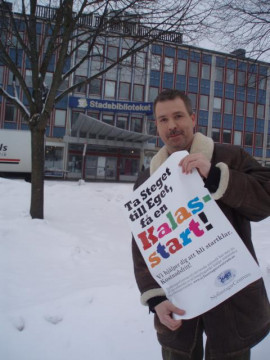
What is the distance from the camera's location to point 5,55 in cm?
721

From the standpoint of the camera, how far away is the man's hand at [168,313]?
5.17 ft

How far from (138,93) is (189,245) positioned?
31.5m

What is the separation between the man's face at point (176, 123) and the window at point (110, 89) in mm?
30512

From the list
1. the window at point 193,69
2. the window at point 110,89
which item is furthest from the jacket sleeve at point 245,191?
the window at point 193,69

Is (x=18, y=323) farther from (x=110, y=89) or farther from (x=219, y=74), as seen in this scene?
(x=219, y=74)

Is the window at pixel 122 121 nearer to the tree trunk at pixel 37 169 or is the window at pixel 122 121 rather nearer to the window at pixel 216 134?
the window at pixel 216 134

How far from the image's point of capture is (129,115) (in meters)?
30.9

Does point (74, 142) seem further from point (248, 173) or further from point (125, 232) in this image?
point (248, 173)

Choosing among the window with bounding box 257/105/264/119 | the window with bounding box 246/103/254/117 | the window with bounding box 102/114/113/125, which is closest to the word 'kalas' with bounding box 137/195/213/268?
the window with bounding box 102/114/113/125

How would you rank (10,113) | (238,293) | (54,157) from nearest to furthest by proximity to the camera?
(238,293) < (10,113) < (54,157)

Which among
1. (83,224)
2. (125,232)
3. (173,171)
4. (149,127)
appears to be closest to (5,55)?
(83,224)

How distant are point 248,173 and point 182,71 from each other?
33025mm

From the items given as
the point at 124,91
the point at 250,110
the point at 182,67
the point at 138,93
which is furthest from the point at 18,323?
the point at 250,110

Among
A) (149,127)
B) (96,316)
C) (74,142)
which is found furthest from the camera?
(149,127)
